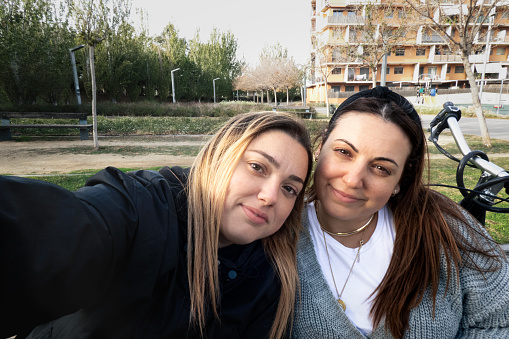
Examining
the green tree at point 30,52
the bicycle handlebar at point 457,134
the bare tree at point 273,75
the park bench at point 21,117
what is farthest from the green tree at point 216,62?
the bicycle handlebar at point 457,134

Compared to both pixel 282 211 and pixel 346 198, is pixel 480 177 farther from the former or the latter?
pixel 282 211

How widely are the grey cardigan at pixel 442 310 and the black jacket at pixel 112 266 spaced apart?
0.72 ft

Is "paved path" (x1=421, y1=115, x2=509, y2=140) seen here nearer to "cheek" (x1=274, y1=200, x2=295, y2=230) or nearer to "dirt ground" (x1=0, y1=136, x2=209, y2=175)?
"dirt ground" (x1=0, y1=136, x2=209, y2=175)

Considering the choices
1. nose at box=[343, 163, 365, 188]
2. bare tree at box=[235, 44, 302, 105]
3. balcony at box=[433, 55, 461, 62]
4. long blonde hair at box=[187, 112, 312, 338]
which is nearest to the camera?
long blonde hair at box=[187, 112, 312, 338]

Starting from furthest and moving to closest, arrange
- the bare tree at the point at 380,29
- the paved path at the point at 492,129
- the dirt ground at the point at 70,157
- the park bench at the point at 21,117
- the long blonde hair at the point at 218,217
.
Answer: the bare tree at the point at 380,29 → the paved path at the point at 492,129 → the park bench at the point at 21,117 → the dirt ground at the point at 70,157 → the long blonde hair at the point at 218,217

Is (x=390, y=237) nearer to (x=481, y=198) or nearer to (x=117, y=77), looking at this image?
(x=481, y=198)

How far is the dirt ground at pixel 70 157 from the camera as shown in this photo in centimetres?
664

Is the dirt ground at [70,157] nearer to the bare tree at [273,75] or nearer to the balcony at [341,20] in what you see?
the bare tree at [273,75]

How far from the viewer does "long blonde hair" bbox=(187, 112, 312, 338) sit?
123 cm

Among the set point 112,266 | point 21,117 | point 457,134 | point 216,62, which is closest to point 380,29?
point 21,117

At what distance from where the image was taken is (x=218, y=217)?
4.20 feet

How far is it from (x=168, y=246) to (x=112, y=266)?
22 centimetres

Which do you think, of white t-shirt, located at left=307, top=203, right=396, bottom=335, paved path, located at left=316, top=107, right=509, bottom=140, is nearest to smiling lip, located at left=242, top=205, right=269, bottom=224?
white t-shirt, located at left=307, top=203, right=396, bottom=335

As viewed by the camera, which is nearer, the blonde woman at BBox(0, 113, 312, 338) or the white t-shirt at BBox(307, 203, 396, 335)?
the blonde woman at BBox(0, 113, 312, 338)
